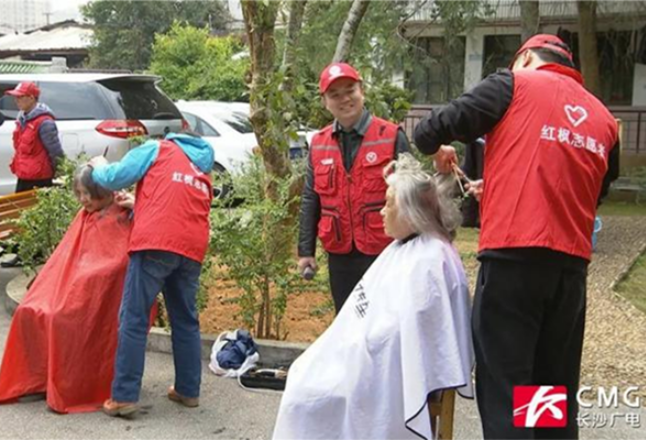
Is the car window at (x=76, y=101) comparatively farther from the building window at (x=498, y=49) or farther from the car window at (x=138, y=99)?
the building window at (x=498, y=49)

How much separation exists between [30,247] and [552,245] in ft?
14.6

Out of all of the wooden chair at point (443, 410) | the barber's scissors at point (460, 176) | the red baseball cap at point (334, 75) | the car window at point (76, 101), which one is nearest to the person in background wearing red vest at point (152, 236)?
the red baseball cap at point (334, 75)

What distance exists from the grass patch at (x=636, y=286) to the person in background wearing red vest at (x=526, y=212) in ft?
13.7

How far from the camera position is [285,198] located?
18.5 feet

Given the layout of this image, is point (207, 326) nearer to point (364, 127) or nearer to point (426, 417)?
point (364, 127)

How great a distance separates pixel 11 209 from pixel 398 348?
14.8 feet

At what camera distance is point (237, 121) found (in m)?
12.5

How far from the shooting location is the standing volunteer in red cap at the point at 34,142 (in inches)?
285

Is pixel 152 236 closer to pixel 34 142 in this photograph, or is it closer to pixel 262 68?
pixel 262 68

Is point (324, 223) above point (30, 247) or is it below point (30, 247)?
above

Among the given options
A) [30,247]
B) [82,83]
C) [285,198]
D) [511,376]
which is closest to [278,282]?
[285,198]

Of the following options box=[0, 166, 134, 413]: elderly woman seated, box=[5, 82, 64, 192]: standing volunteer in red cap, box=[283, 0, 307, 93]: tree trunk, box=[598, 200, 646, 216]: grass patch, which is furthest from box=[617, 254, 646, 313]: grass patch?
box=[5, 82, 64, 192]: standing volunteer in red cap

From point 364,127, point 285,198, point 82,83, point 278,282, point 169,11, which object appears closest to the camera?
point 364,127

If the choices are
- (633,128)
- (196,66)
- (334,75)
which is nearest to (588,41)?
(633,128)
